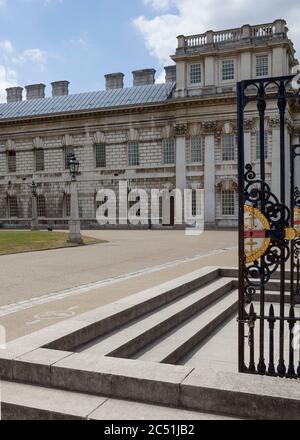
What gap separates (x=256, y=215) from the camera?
4.66 metres

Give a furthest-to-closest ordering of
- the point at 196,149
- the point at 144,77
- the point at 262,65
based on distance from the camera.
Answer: the point at 144,77, the point at 196,149, the point at 262,65

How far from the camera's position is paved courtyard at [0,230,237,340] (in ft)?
23.0

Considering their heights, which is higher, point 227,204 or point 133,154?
point 133,154

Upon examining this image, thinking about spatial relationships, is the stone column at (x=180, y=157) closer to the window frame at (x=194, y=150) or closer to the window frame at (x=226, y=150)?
the window frame at (x=194, y=150)

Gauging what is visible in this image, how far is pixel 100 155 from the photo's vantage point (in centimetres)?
4419

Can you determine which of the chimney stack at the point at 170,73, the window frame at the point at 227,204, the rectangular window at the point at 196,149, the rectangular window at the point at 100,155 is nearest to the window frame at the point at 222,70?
the rectangular window at the point at 196,149

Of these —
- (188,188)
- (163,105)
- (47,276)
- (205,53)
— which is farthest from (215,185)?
(47,276)

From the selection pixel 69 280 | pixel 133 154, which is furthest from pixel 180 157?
pixel 69 280

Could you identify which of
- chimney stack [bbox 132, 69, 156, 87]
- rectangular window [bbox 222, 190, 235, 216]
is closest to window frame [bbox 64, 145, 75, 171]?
chimney stack [bbox 132, 69, 156, 87]

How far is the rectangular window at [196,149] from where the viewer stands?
40188 millimetres

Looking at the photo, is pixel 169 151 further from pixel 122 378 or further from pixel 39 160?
pixel 122 378

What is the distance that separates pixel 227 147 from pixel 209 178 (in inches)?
129

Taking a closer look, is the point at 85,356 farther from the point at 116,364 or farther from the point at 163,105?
the point at 163,105

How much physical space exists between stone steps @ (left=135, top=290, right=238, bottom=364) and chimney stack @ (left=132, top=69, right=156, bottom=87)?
42.8 m
